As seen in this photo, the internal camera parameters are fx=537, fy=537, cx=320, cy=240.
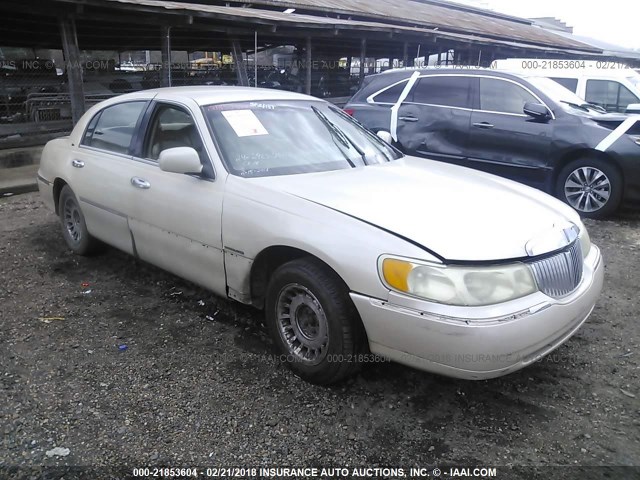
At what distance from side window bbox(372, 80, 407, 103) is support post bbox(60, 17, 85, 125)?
5462 millimetres

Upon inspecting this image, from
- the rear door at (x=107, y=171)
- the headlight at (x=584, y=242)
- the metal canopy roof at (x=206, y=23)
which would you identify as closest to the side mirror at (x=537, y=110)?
the headlight at (x=584, y=242)

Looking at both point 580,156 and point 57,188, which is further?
point 580,156

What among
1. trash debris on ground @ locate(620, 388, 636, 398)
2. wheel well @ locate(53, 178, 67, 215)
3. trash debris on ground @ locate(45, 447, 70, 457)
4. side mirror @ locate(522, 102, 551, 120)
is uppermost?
side mirror @ locate(522, 102, 551, 120)

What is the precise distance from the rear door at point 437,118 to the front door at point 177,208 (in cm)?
427

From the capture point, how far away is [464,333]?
2422 mm

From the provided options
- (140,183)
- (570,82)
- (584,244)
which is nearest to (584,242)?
(584,244)

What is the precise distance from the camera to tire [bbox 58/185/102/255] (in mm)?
4844

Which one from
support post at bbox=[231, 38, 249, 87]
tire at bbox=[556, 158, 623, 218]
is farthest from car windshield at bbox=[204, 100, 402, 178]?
support post at bbox=[231, 38, 249, 87]

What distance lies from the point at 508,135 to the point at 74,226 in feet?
17.0

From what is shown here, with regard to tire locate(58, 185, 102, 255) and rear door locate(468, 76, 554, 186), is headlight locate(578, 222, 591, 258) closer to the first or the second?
rear door locate(468, 76, 554, 186)

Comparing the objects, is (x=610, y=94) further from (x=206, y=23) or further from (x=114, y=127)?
(x=114, y=127)

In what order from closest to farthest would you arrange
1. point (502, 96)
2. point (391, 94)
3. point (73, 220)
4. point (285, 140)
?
1. point (285, 140)
2. point (73, 220)
3. point (502, 96)
4. point (391, 94)

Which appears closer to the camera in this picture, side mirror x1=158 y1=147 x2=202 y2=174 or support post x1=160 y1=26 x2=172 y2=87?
side mirror x1=158 y1=147 x2=202 y2=174

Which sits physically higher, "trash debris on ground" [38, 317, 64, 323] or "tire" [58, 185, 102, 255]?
"tire" [58, 185, 102, 255]
